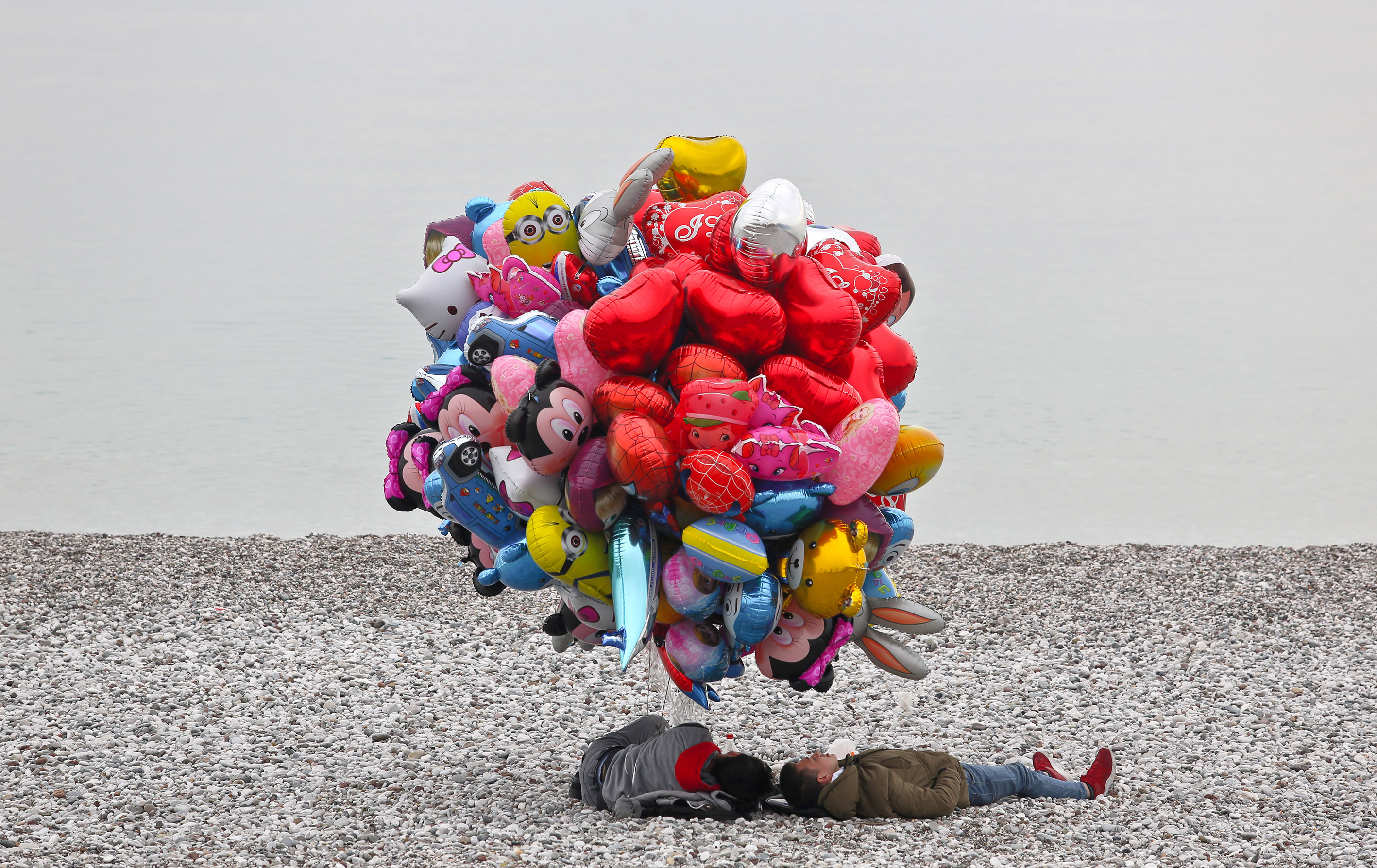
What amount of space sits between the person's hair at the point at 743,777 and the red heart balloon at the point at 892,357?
1.36 meters

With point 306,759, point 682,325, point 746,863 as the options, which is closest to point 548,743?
point 306,759

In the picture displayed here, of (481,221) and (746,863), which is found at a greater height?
(481,221)

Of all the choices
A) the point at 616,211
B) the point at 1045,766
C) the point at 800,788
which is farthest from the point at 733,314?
the point at 1045,766

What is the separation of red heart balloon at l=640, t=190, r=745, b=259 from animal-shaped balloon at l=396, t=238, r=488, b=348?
61cm

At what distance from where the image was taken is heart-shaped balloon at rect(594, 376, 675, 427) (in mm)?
3480

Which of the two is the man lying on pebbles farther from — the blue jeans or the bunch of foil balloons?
the bunch of foil balloons

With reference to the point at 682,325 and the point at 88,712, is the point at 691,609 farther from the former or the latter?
the point at 88,712

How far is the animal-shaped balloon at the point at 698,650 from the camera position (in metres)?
3.74

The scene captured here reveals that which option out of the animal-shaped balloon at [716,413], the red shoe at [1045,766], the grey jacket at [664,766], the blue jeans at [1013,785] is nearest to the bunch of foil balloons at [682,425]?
the animal-shaped balloon at [716,413]

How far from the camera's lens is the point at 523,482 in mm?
3588

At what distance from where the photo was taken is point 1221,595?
747cm

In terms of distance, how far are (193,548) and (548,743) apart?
416cm

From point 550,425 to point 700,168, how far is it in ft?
3.74

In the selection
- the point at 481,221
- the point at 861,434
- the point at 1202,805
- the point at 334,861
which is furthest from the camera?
the point at 1202,805
